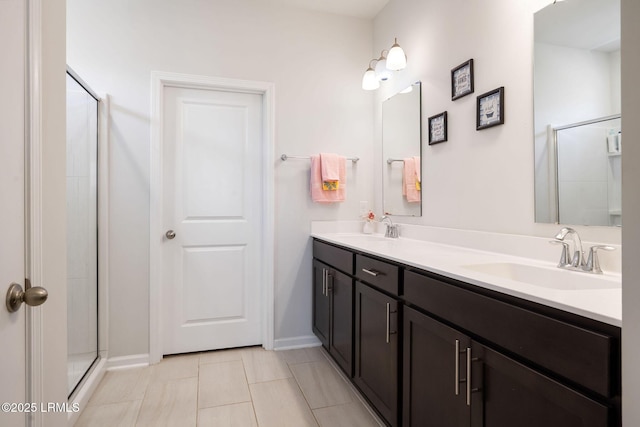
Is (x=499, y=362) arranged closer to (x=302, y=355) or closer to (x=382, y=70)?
(x=302, y=355)

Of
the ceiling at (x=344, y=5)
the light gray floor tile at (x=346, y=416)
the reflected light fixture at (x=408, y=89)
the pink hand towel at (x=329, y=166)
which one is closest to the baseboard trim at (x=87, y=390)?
the light gray floor tile at (x=346, y=416)

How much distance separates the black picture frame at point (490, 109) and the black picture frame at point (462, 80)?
109 millimetres

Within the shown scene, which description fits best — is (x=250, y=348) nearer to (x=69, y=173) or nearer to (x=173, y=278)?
(x=173, y=278)

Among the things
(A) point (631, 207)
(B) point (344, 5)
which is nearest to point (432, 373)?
(A) point (631, 207)

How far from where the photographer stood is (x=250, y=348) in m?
2.75

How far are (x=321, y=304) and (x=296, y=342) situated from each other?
47 cm

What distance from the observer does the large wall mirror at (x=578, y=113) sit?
49.4 inches

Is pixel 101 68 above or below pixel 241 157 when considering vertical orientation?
above

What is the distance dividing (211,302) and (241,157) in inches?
44.0

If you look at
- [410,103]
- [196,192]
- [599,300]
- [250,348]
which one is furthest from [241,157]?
[599,300]

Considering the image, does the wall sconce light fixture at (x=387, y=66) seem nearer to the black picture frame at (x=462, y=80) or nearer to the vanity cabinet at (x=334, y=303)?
the black picture frame at (x=462, y=80)

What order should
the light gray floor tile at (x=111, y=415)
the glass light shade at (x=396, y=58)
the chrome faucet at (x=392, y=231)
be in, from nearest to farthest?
1. the light gray floor tile at (x=111, y=415)
2. the glass light shade at (x=396, y=58)
3. the chrome faucet at (x=392, y=231)

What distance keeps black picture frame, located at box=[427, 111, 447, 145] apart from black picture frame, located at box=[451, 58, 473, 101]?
0.13 meters

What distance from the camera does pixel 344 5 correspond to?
108 inches
